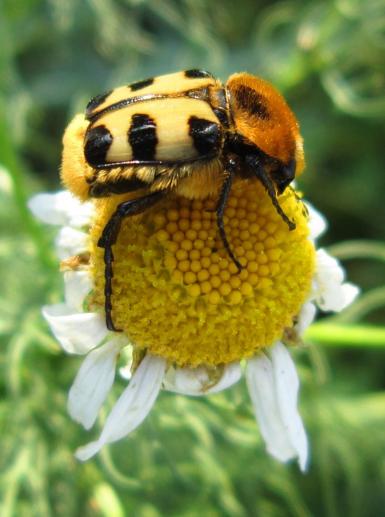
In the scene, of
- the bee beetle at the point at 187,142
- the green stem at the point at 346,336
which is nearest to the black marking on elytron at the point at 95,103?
the bee beetle at the point at 187,142

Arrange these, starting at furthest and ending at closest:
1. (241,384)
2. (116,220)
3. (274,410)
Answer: (241,384) < (274,410) < (116,220)

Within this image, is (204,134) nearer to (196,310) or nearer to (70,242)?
(196,310)

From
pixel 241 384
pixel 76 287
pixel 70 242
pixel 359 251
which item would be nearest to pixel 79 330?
pixel 76 287

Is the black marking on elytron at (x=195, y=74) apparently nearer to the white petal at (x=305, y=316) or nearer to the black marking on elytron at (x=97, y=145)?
the black marking on elytron at (x=97, y=145)

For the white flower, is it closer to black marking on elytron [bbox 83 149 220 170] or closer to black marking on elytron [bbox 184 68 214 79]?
black marking on elytron [bbox 83 149 220 170]

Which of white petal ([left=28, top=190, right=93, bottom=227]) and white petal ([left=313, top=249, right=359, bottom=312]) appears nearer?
white petal ([left=313, top=249, right=359, bottom=312])

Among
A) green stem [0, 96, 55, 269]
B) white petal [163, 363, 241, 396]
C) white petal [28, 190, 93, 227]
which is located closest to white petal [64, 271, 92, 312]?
white petal [28, 190, 93, 227]
